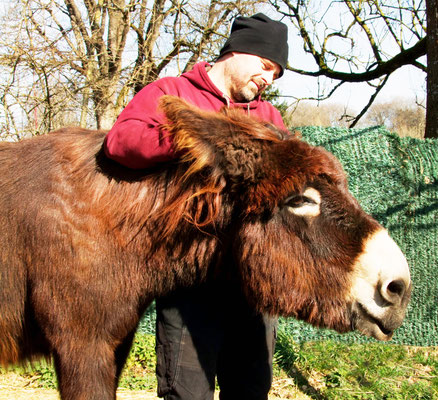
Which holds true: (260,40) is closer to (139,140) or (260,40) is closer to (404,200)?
(139,140)

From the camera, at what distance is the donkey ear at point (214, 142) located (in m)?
1.88

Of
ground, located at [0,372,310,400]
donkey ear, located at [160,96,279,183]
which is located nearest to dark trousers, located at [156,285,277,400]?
donkey ear, located at [160,96,279,183]

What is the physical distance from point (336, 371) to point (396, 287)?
309cm

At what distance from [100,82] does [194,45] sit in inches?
89.1

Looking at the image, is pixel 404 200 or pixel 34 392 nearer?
pixel 34 392

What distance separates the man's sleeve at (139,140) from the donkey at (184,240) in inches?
3.1

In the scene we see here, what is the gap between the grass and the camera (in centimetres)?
420

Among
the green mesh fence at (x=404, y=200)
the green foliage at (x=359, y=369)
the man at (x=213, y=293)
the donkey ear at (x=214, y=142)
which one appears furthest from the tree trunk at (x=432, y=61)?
the donkey ear at (x=214, y=142)

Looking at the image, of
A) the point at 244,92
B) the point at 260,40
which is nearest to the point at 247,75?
the point at 244,92

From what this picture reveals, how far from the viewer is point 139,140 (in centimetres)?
191

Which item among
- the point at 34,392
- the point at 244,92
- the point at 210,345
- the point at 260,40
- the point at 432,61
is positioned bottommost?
the point at 34,392

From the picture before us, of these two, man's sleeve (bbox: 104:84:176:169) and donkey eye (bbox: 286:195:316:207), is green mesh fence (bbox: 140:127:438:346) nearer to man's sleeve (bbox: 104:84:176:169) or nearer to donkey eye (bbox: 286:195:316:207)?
donkey eye (bbox: 286:195:316:207)

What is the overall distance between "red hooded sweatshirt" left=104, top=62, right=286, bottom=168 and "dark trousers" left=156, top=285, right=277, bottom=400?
2.48 ft

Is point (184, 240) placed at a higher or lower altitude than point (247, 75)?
lower
